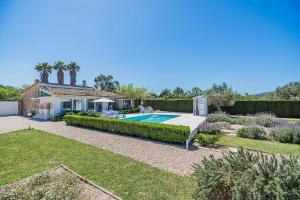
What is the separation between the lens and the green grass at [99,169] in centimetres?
506

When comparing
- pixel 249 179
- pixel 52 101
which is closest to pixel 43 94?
pixel 52 101

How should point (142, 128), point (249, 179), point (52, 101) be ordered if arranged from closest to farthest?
point (249, 179) < point (142, 128) < point (52, 101)

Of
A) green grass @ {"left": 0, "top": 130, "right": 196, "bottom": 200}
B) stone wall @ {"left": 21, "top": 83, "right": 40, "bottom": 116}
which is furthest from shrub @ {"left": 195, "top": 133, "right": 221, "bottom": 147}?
stone wall @ {"left": 21, "top": 83, "right": 40, "bottom": 116}

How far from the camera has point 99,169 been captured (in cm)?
658

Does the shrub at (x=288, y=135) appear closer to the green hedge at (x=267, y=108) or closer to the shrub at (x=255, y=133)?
the shrub at (x=255, y=133)

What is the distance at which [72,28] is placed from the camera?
17188mm

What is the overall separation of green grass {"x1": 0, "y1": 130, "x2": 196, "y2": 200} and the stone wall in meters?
19.2

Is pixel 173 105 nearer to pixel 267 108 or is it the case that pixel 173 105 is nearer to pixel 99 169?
pixel 267 108

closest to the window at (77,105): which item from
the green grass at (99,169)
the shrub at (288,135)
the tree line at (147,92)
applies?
the tree line at (147,92)

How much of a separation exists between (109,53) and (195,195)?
83.7 ft

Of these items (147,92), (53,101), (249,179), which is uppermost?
(147,92)

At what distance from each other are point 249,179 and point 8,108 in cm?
3935

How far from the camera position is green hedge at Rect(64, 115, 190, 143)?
10297 mm

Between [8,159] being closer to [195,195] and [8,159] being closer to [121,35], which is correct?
[195,195]
